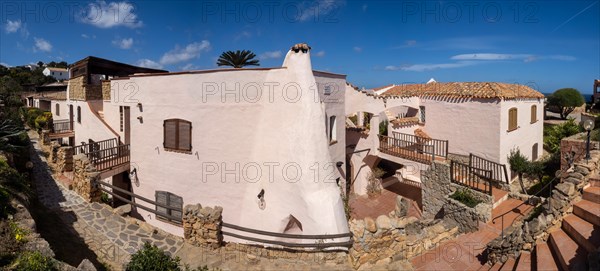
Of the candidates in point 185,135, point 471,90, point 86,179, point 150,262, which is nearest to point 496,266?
point 150,262

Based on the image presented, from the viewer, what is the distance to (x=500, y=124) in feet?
50.3

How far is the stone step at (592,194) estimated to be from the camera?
6949 millimetres

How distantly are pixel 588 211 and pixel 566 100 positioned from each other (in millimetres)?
43218

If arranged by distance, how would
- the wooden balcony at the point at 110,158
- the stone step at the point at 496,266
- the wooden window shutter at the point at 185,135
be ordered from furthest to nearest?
the wooden balcony at the point at 110,158 → the wooden window shutter at the point at 185,135 → the stone step at the point at 496,266

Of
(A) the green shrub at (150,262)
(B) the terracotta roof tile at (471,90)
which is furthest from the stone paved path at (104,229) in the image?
(B) the terracotta roof tile at (471,90)

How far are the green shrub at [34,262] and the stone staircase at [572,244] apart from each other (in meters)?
8.89

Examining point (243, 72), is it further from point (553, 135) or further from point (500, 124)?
point (553, 135)

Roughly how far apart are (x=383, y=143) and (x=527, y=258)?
1055 centimetres

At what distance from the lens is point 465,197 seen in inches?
459

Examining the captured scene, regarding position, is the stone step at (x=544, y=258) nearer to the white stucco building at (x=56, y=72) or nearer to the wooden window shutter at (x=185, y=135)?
the wooden window shutter at (x=185, y=135)

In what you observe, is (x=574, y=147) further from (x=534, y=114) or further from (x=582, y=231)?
(x=582, y=231)

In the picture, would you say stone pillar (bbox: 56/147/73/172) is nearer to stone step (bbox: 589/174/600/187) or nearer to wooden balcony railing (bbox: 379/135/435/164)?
wooden balcony railing (bbox: 379/135/435/164)

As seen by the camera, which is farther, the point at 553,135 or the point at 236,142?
the point at 553,135

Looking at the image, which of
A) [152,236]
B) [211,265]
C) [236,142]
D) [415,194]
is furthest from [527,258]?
[415,194]
